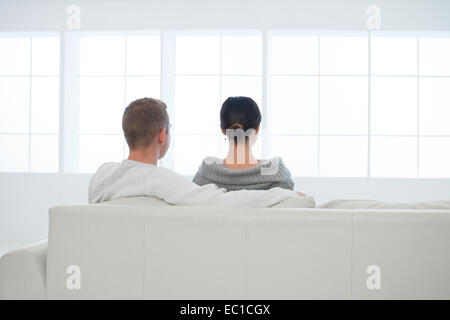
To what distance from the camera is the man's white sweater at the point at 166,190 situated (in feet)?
3.79

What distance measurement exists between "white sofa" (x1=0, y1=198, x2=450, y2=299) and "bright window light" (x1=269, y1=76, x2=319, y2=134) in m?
4.45

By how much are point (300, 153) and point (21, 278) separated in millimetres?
4623

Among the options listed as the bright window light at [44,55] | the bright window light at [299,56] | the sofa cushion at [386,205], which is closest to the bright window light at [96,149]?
the bright window light at [44,55]

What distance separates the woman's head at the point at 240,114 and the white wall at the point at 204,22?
3.64 m

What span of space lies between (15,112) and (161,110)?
4.92 m

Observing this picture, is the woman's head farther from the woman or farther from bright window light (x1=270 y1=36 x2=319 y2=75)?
bright window light (x1=270 y1=36 x2=319 y2=75)

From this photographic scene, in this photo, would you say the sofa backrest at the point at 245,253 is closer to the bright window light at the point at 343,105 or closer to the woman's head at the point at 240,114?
the woman's head at the point at 240,114

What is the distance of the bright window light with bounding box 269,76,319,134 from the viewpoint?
18.0 feet

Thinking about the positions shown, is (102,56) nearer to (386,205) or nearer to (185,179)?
(185,179)

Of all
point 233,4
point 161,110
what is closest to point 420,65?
point 233,4

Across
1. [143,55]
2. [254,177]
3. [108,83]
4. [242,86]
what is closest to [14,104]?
[108,83]

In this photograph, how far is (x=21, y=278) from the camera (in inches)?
44.4

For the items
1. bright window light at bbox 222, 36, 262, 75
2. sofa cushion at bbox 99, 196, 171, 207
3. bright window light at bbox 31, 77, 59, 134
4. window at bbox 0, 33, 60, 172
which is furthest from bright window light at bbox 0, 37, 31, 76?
sofa cushion at bbox 99, 196, 171, 207

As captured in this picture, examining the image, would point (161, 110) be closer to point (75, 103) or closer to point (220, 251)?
point (220, 251)
